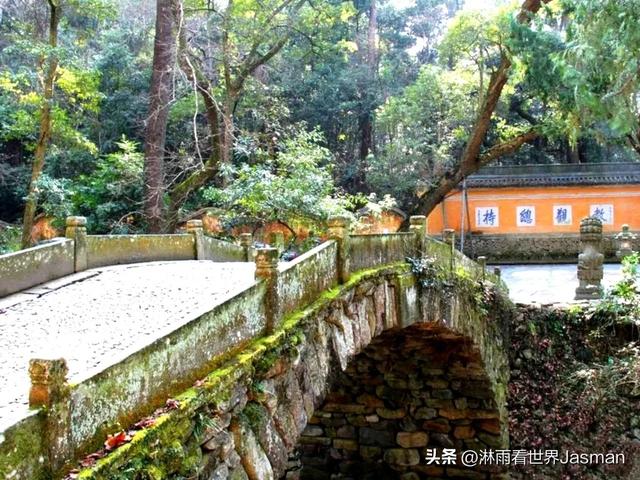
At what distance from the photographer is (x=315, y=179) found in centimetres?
1130

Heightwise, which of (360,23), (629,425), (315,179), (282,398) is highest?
(360,23)

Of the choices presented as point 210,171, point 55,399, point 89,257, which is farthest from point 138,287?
point 210,171

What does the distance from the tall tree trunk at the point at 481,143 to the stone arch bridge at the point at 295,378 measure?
17.1 feet

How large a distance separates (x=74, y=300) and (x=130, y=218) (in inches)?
374

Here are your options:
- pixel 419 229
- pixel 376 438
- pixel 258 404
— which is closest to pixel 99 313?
pixel 258 404

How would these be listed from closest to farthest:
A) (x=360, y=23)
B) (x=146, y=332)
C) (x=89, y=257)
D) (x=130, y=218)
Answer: (x=146, y=332) < (x=89, y=257) < (x=130, y=218) < (x=360, y=23)

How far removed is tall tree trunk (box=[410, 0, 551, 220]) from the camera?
47.2 feet

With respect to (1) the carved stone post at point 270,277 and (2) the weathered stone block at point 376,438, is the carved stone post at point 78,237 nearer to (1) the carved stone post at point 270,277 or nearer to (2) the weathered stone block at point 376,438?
(1) the carved stone post at point 270,277

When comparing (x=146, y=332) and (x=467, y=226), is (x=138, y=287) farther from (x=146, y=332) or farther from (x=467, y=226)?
(x=467, y=226)

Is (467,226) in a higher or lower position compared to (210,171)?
lower

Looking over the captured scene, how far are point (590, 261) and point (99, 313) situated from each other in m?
9.86

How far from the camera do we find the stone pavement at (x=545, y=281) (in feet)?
43.7

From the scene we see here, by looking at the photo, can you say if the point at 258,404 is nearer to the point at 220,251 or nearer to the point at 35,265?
the point at 35,265

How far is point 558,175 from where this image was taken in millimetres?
20984
